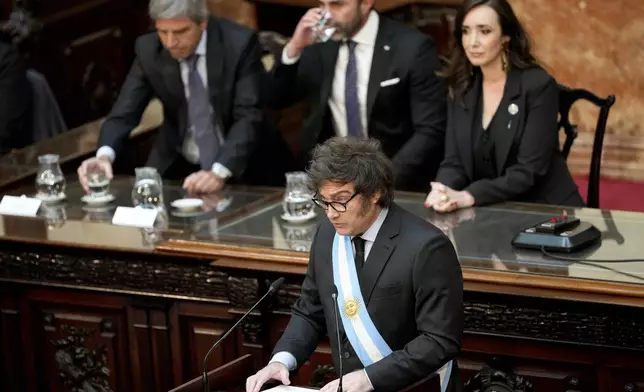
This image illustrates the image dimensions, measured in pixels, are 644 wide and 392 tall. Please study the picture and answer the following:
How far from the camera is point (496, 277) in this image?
134 inches

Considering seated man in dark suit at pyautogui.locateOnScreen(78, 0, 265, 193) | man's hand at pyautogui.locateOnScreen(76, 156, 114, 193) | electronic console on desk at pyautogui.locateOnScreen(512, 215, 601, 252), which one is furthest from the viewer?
seated man in dark suit at pyautogui.locateOnScreen(78, 0, 265, 193)

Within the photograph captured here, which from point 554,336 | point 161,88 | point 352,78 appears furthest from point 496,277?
point 161,88

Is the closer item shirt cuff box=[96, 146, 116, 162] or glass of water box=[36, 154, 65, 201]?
glass of water box=[36, 154, 65, 201]

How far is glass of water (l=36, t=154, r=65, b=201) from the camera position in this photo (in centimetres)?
462

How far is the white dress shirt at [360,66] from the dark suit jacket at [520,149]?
53cm

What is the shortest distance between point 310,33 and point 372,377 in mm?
2167

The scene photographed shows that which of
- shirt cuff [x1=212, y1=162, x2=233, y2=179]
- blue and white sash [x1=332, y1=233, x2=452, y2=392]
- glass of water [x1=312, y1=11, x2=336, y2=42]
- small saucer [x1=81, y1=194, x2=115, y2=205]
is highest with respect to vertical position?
glass of water [x1=312, y1=11, x2=336, y2=42]

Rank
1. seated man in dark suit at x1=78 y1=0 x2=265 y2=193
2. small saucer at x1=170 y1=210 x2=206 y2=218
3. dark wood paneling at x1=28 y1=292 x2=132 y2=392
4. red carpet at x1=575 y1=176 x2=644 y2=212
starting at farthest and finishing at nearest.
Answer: red carpet at x1=575 y1=176 x2=644 y2=212 → seated man in dark suit at x1=78 y1=0 x2=265 y2=193 → small saucer at x1=170 y1=210 x2=206 y2=218 → dark wood paneling at x1=28 y1=292 x2=132 y2=392

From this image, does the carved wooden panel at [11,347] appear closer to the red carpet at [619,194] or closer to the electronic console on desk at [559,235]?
the electronic console on desk at [559,235]

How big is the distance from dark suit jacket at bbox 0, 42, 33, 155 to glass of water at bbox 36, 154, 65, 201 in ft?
4.24

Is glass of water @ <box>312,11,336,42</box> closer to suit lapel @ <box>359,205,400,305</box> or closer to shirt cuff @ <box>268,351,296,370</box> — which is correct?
suit lapel @ <box>359,205,400,305</box>

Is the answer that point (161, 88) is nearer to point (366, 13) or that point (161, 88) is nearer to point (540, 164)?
point (366, 13)

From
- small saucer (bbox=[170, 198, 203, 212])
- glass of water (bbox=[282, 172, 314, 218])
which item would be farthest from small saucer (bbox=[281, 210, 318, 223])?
small saucer (bbox=[170, 198, 203, 212])

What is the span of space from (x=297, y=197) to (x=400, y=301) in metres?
1.21
